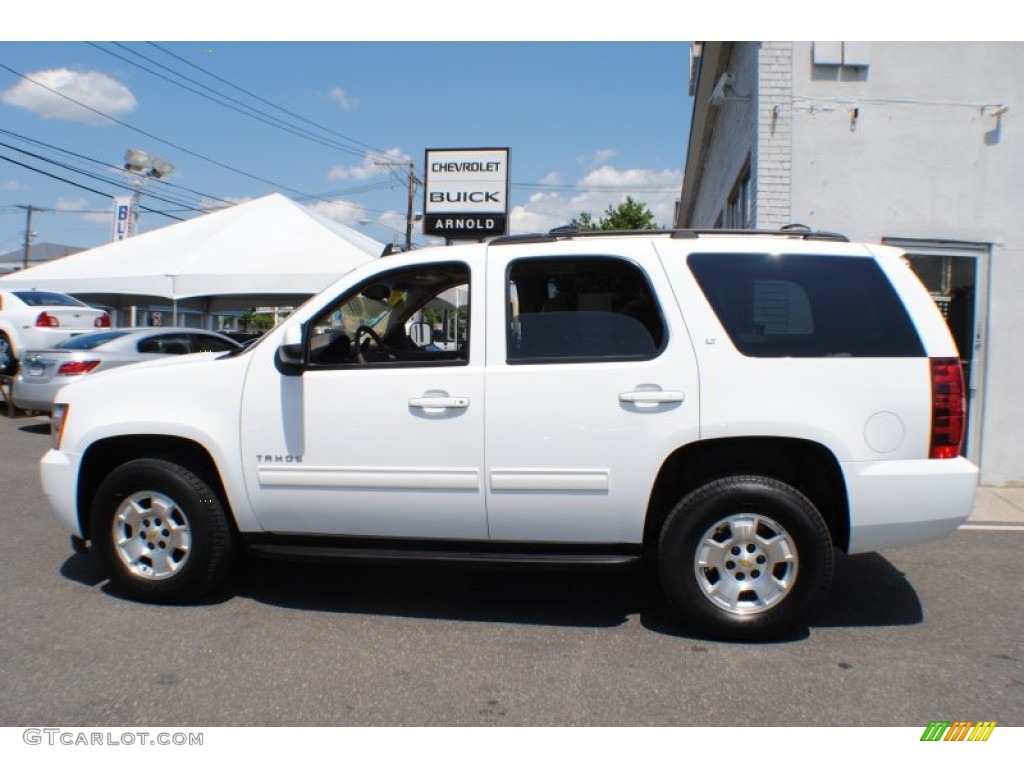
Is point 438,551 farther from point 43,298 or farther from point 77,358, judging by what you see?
point 43,298

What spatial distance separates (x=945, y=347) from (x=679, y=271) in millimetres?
1321

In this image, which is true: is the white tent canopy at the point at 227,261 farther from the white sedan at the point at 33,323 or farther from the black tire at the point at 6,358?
the black tire at the point at 6,358

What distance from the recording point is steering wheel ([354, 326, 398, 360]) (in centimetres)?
488

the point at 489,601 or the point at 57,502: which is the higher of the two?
the point at 57,502

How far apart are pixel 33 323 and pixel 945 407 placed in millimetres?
14233

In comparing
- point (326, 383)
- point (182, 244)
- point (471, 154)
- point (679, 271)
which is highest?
point (471, 154)

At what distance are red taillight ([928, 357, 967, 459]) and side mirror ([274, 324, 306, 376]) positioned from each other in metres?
3.11

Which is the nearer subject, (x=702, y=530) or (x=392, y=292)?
(x=702, y=530)

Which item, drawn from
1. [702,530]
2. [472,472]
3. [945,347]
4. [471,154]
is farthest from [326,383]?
[471,154]

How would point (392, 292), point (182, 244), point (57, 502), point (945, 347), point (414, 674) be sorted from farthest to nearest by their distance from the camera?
1. point (182, 244)
2. point (392, 292)
3. point (57, 502)
4. point (945, 347)
5. point (414, 674)

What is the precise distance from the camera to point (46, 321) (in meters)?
13.8

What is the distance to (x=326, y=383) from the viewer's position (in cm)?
420

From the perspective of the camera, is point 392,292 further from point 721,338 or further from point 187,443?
point 721,338

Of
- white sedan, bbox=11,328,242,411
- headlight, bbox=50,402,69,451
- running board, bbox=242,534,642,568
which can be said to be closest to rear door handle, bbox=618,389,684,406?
running board, bbox=242,534,642,568
